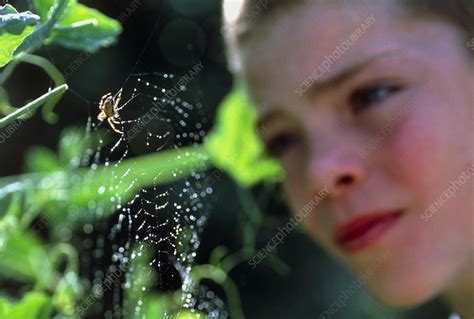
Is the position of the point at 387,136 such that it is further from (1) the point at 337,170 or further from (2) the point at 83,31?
(2) the point at 83,31

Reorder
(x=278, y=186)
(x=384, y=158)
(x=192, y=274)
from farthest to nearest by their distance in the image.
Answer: (x=278, y=186), (x=384, y=158), (x=192, y=274)

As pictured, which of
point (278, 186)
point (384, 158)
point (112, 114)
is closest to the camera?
point (112, 114)

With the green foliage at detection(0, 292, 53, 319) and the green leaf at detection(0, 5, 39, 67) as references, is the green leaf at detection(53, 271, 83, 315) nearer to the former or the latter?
the green foliage at detection(0, 292, 53, 319)

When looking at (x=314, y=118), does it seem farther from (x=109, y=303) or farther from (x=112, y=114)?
(x=112, y=114)

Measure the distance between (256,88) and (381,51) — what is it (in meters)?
0.16

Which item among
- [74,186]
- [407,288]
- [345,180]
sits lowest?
[407,288]

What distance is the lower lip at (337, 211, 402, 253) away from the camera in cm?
82

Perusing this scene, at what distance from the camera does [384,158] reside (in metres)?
0.80

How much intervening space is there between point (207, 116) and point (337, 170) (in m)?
0.29

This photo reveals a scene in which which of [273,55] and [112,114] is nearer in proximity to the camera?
[112,114]

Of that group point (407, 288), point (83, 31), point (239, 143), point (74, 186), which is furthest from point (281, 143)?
point (83, 31)

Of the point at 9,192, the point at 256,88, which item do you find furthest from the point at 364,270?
the point at 9,192

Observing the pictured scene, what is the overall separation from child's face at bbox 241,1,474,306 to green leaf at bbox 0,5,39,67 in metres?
0.54

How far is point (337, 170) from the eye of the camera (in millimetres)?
788
